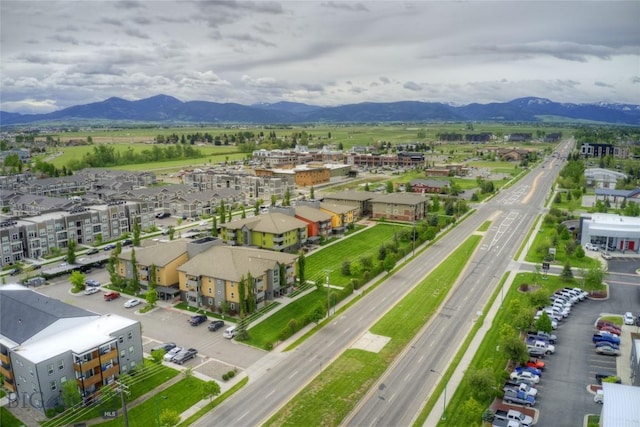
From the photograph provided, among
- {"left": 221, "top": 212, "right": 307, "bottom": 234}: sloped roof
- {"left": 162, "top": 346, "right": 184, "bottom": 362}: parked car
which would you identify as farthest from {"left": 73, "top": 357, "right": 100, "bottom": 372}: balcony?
{"left": 221, "top": 212, "right": 307, "bottom": 234}: sloped roof

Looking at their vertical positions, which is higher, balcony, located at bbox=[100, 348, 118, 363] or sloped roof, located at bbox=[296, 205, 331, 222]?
sloped roof, located at bbox=[296, 205, 331, 222]

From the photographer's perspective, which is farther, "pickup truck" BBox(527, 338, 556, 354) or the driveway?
"pickup truck" BBox(527, 338, 556, 354)

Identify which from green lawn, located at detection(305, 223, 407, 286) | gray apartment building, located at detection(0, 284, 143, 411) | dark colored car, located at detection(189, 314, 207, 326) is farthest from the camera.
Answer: green lawn, located at detection(305, 223, 407, 286)

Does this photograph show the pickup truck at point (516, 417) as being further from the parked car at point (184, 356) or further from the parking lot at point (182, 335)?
the parked car at point (184, 356)

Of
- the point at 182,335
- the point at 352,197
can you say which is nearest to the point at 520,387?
the point at 182,335

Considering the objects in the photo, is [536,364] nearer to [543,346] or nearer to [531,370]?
[531,370]

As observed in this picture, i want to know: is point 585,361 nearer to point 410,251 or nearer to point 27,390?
point 410,251

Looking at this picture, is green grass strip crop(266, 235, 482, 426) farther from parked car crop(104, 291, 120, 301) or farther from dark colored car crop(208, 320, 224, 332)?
parked car crop(104, 291, 120, 301)
